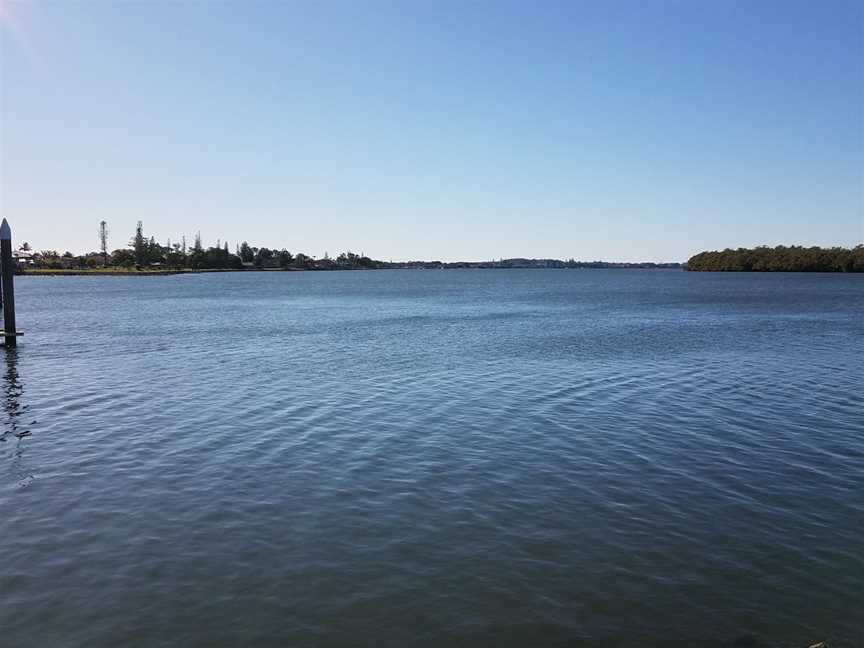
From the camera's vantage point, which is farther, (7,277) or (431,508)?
(7,277)

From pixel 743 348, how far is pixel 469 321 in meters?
29.4

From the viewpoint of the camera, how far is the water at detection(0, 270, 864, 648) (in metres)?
10.1

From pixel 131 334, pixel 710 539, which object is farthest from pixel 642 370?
pixel 131 334

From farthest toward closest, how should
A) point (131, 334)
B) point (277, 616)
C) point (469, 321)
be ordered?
point (469, 321), point (131, 334), point (277, 616)

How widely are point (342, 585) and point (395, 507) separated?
11.7 feet

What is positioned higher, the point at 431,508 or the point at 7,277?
the point at 7,277

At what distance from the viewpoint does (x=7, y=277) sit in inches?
1672

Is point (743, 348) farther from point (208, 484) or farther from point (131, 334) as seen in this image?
point (131, 334)

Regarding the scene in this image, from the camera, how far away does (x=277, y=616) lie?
1010 cm

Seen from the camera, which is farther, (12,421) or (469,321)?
(469,321)

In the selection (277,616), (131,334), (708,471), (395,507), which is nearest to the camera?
(277,616)

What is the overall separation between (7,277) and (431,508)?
132 feet

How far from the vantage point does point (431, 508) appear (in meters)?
14.5

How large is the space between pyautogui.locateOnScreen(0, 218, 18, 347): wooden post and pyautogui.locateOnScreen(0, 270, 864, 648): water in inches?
531
